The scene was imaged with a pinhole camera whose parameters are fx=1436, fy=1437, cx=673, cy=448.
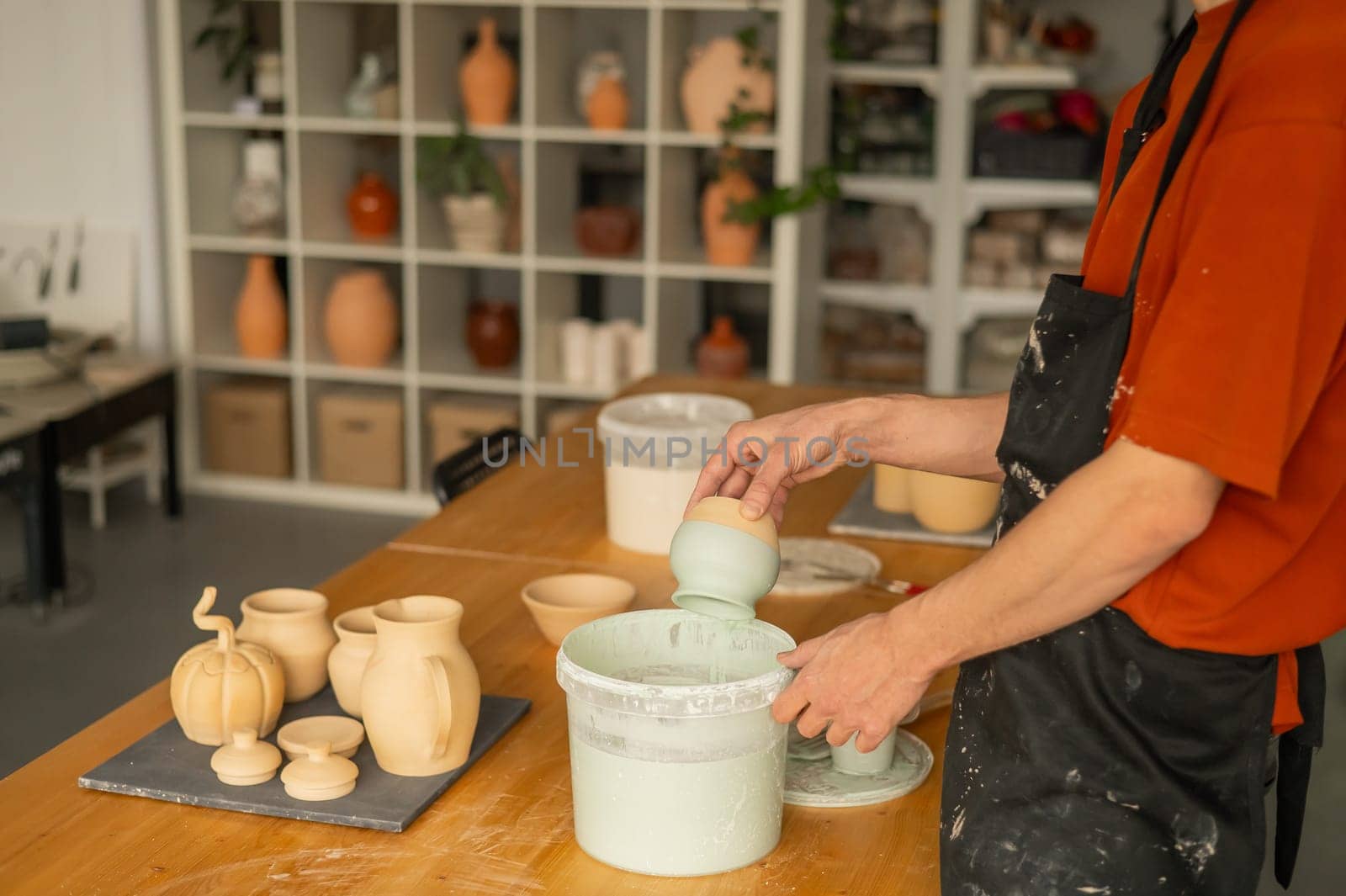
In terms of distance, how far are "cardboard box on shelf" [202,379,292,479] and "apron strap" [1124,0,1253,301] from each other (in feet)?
13.3

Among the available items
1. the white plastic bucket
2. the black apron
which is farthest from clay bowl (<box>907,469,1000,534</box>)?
the black apron

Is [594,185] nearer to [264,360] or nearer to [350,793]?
[264,360]

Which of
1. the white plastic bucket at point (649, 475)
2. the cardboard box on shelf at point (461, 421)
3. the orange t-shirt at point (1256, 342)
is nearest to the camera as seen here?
the orange t-shirt at point (1256, 342)

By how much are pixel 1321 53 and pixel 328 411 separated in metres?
4.07

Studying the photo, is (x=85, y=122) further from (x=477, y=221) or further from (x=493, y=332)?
(x=493, y=332)

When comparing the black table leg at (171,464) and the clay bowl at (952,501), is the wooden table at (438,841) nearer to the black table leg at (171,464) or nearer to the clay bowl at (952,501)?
the clay bowl at (952,501)

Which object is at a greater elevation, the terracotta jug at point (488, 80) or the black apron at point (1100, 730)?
the terracotta jug at point (488, 80)

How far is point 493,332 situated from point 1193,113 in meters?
3.73

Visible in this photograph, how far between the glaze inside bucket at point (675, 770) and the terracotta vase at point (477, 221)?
333 centimetres

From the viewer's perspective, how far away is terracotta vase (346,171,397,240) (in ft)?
15.5

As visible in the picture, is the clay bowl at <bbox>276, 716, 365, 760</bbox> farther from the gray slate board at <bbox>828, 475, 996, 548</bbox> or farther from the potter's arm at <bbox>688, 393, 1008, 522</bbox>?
the gray slate board at <bbox>828, 475, 996, 548</bbox>

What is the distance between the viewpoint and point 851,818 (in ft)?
4.71

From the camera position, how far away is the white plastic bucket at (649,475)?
2141 millimetres

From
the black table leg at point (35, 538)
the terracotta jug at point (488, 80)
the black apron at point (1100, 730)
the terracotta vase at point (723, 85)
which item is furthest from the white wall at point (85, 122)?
the black apron at point (1100, 730)
